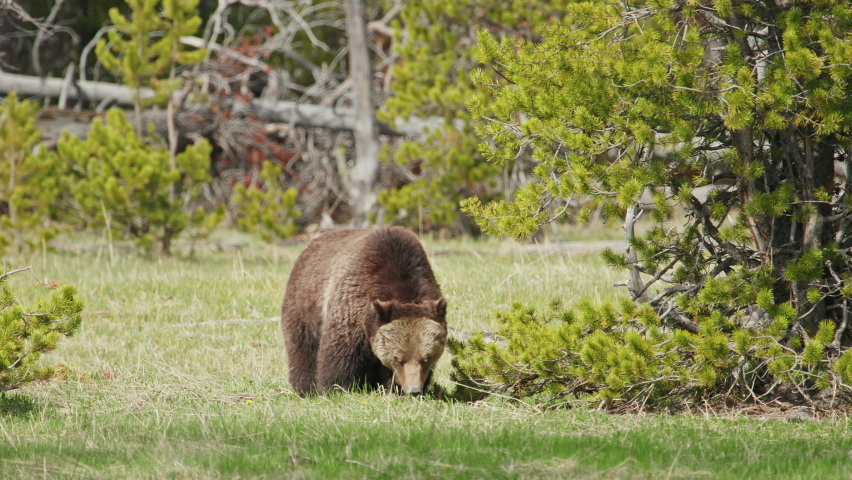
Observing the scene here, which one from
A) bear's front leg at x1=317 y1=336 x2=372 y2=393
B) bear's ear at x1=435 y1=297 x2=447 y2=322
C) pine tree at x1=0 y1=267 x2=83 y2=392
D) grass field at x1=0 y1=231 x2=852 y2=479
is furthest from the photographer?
bear's front leg at x1=317 y1=336 x2=372 y2=393

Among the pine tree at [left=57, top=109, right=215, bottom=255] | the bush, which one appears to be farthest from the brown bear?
the pine tree at [left=57, top=109, right=215, bottom=255]

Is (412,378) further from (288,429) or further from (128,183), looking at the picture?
(128,183)

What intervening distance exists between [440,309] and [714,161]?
1.91 meters

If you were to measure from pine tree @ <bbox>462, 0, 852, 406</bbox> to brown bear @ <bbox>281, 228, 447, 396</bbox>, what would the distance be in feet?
2.30

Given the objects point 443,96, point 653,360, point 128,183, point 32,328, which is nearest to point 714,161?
point 653,360

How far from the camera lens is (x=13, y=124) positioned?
12055mm

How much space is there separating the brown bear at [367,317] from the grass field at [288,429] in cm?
21

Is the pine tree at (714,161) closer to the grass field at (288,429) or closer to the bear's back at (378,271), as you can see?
the grass field at (288,429)

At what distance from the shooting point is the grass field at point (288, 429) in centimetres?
397

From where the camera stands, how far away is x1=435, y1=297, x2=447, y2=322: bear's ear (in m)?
5.62

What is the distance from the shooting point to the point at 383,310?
5.52 meters

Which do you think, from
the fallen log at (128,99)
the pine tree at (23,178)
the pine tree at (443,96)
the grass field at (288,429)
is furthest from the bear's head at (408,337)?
the fallen log at (128,99)

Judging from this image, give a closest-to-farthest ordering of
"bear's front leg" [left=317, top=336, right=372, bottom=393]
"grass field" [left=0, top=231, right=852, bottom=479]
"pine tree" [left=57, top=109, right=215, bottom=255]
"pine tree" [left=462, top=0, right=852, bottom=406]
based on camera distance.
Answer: "grass field" [left=0, top=231, right=852, bottom=479] < "pine tree" [left=462, top=0, right=852, bottom=406] < "bear's front leg" [left=317, top=336, right=372, bottom=393] < "pine tree" [left=57, top=109, right=215, bottom=255]

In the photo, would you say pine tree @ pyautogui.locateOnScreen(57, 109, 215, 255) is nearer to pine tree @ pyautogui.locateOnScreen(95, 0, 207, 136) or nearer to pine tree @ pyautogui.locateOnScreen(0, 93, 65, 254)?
pine tree @ pyautogui.locateOnScreen(0, 93, 65, 254)
